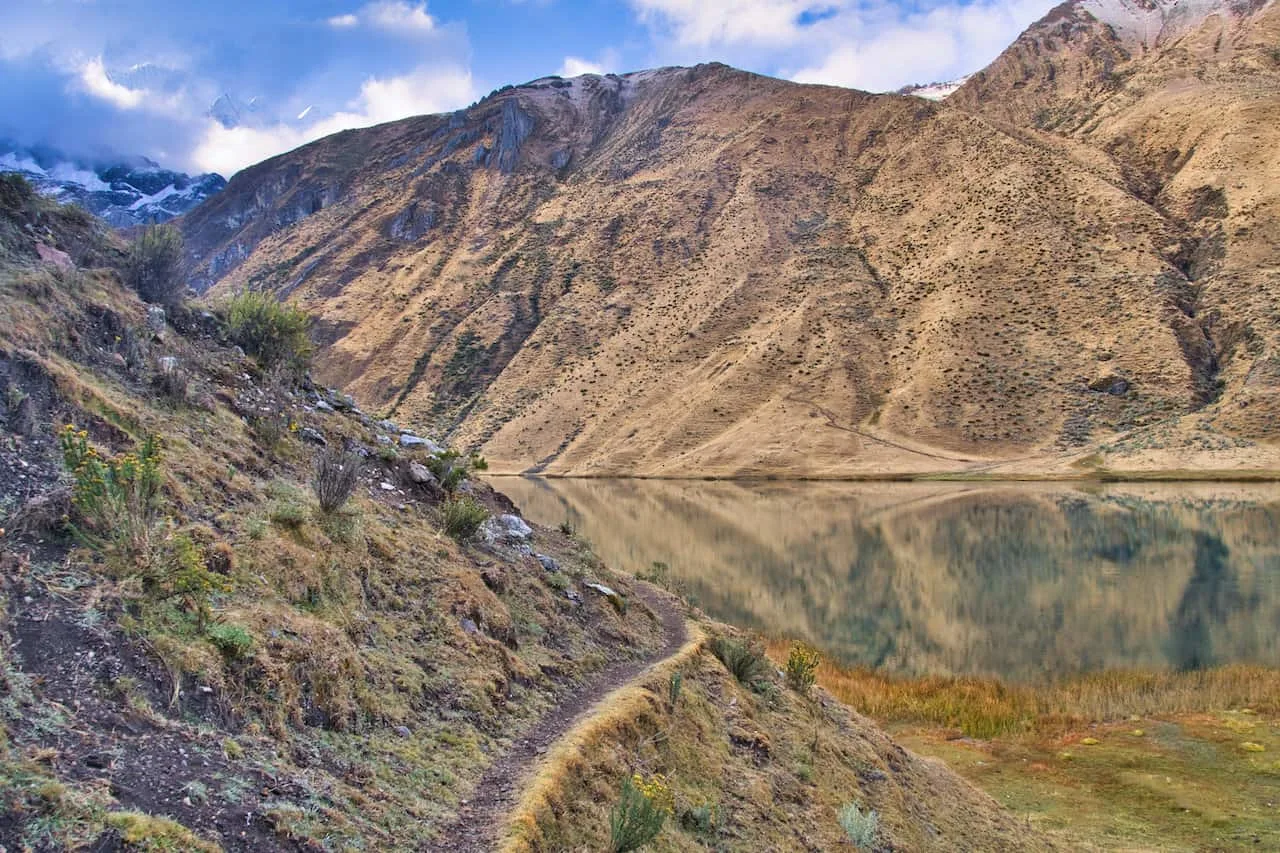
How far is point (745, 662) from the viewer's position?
1267cm

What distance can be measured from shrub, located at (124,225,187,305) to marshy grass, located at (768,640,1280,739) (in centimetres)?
1668

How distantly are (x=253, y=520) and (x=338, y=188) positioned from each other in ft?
587

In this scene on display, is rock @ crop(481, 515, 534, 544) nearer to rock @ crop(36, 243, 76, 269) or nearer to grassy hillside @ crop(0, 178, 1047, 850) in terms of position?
grassy hillside @ crop(0, 178, 1047, 850)

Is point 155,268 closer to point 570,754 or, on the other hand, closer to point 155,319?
point 155,319

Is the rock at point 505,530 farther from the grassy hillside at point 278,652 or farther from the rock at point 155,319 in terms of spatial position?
the rock at point 155,319

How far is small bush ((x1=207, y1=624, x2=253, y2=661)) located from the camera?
18.9ft

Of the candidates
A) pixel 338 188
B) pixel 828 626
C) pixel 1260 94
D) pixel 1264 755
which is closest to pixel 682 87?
pixel 338 188

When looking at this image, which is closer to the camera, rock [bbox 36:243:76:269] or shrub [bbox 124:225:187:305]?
rock [bbox 36:243:76:269]

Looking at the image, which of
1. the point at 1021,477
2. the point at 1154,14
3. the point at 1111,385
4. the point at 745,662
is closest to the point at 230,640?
the point at 745,662

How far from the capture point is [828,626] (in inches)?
1042

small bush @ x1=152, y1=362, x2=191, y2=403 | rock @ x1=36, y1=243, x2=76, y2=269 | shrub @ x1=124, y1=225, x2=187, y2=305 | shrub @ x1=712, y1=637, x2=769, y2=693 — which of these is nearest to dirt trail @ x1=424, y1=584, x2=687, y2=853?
shrub @ x1=712, y1=637, x2=769, y2=693

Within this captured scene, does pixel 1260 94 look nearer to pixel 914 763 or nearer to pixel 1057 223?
pixel 1057 223

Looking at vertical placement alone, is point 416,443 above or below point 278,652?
above

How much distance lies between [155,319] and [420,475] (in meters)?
4.36
